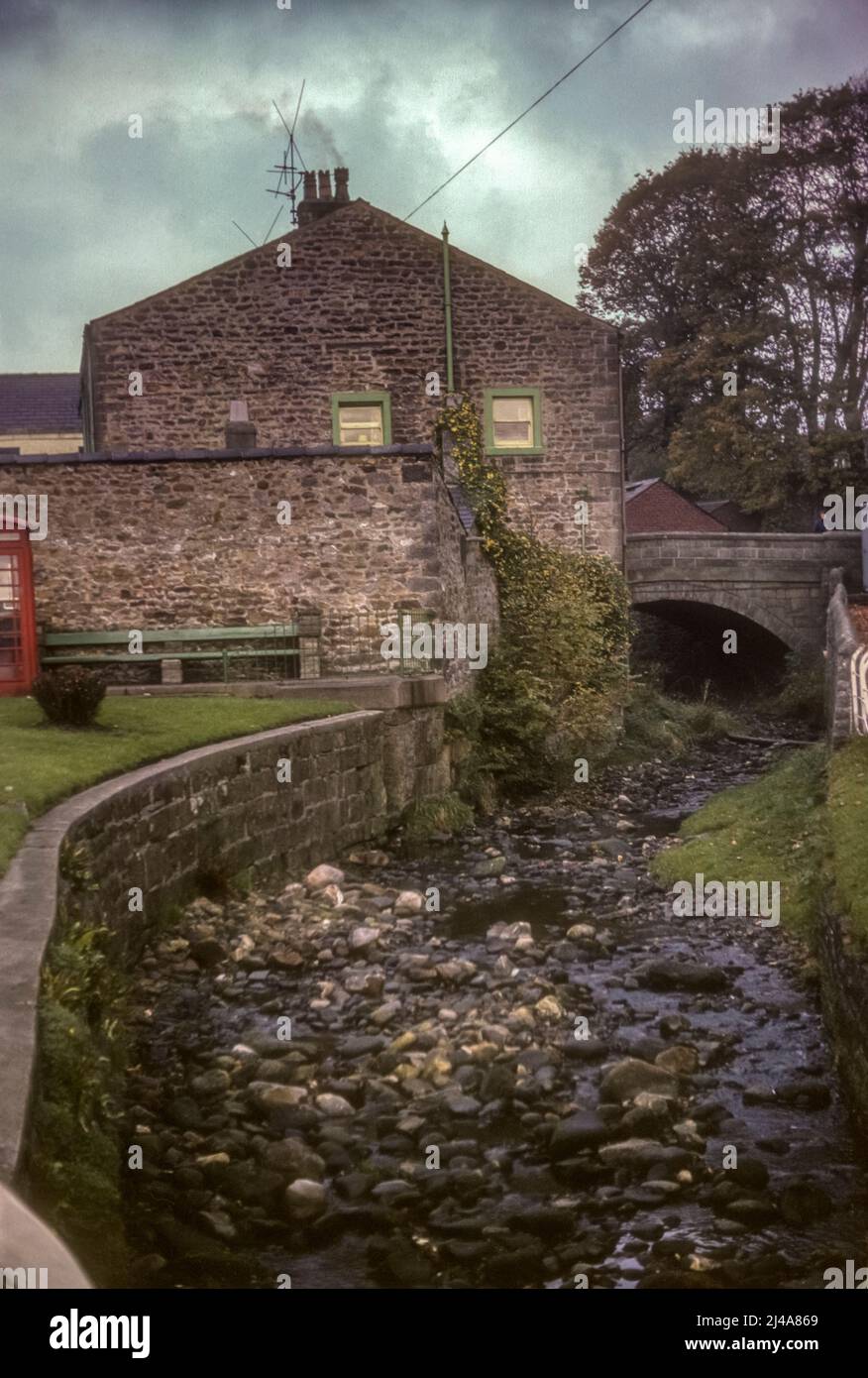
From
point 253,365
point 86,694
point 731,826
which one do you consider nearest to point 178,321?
point 253,365

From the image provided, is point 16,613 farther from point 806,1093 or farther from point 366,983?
point 806,1093

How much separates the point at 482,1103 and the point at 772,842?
670 centimetres

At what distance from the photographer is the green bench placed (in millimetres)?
17062

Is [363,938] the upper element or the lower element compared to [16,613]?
lower

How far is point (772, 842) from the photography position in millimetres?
12586

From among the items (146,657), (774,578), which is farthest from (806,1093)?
(774,578)

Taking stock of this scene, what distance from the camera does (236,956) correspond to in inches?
365

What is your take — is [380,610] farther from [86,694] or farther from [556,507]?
[556,507]

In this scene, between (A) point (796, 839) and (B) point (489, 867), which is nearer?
(A) point (796, 839)

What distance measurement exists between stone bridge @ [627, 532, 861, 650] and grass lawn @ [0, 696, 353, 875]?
1681 centimetres

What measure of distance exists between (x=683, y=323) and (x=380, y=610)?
28158mm

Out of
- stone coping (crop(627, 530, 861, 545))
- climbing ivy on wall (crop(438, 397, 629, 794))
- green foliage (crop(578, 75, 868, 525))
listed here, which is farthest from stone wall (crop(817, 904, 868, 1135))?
green foliage (crop(578, 75, 868, 525))

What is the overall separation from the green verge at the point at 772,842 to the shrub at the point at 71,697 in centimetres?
567

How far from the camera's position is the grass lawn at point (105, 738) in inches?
348
